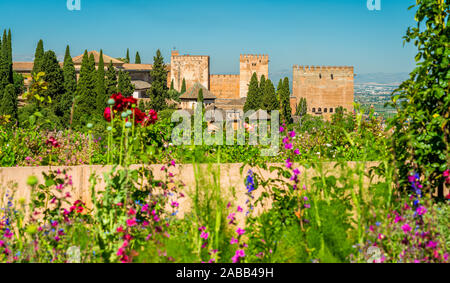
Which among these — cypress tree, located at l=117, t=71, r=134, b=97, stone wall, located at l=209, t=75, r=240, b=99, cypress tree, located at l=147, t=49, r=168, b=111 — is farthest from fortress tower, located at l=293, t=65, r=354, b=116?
cypress tree, located at l=117, t=71, r=134, b=97

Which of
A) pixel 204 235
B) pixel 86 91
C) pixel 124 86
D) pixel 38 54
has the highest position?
pixel 38 54

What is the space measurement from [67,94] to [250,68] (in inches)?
1134

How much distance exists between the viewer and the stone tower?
5694 centimetres

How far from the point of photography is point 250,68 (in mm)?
57406

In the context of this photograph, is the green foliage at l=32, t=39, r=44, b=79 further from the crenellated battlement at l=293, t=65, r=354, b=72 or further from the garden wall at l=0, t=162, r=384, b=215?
the garden wall at l=0, t=162, r=384, b=215

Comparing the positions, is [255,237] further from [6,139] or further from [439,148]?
[6,139]

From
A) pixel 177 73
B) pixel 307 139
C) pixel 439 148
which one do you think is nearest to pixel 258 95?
pixel 177 73

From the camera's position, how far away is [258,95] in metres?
38.7

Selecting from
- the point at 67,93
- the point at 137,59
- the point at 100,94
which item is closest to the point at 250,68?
the point at 137,59

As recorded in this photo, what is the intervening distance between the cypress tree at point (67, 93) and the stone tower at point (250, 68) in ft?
70.1

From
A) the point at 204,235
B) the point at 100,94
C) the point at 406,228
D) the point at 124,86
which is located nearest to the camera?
the point at 406,228

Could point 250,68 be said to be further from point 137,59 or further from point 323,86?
point 137,59

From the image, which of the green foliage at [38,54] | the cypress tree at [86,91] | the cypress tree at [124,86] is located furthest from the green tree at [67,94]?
the cypress tree at [124,86]
